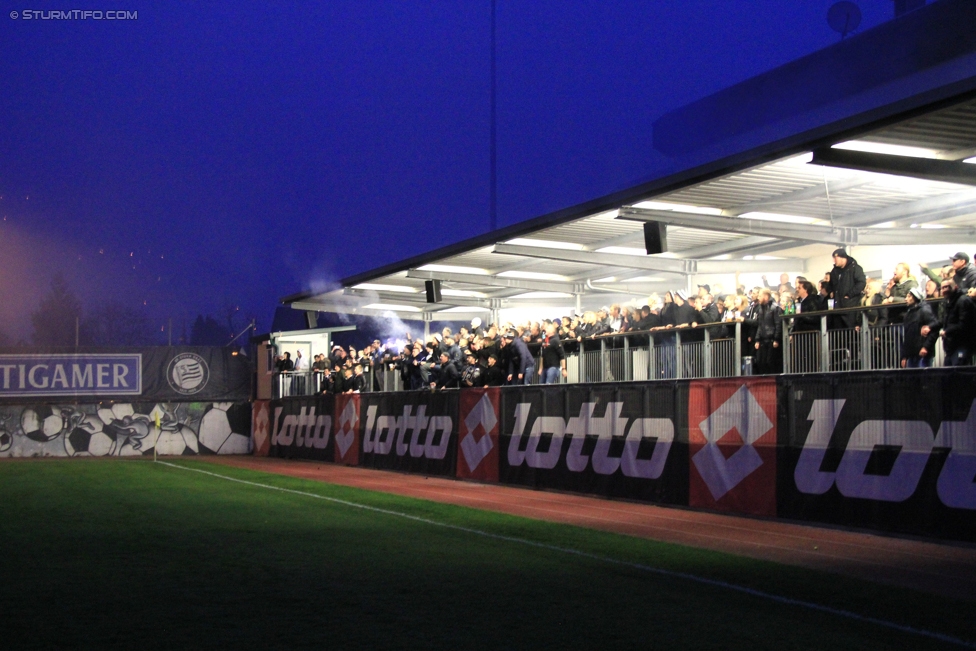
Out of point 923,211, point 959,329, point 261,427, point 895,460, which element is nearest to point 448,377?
point 923,211

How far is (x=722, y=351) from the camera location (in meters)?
17.4

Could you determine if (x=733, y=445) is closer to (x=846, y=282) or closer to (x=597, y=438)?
(x=846, y=282)

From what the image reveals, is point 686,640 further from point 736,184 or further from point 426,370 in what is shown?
point 426,370

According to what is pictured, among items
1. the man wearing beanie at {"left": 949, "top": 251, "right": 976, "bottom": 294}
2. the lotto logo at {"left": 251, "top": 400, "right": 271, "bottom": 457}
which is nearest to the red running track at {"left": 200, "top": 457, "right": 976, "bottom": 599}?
the man wearing beanie at {"left": 949, "top": 251, "right": 976, "bottom": 294}

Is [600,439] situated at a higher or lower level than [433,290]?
lower

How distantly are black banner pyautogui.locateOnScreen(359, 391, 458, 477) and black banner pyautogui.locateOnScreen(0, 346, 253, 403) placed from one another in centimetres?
1511

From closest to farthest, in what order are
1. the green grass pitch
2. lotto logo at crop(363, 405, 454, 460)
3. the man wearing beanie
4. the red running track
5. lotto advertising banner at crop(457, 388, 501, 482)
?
the green grass pitch, the red running track, the man wearing beanie, lotto advertising banner at crop(457, 388, 501, 482), lotto logo at crop(363, 405, 454, 460)

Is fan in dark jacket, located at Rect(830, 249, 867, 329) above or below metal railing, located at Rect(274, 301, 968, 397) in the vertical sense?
above

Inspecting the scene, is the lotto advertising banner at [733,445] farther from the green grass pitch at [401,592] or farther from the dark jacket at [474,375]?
the dark jacket at [474,375]

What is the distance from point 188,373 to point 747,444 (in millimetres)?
31704

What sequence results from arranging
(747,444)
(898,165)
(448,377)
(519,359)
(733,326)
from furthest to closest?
(448,377) < (519,359) < (733,326) < (747,444) < (898,165)

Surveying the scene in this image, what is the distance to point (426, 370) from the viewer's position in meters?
27.7

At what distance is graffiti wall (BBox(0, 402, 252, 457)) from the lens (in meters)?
40.1

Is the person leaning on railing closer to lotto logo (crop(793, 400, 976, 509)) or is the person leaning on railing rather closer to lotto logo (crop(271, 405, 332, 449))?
lotto logo (crop(793, 400, 976, 509))
